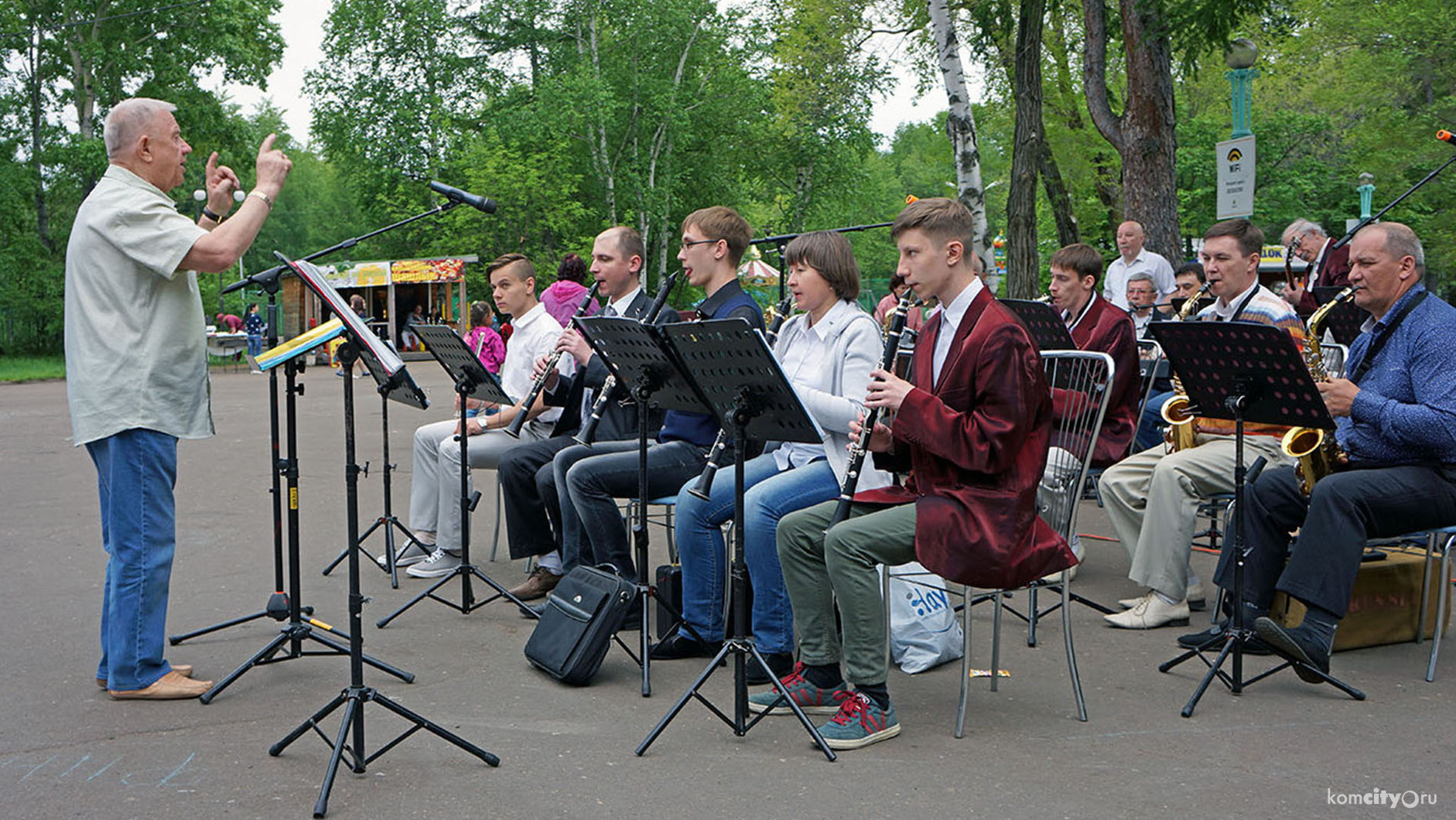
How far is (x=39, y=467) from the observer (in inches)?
481

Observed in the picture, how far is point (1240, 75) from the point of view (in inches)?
544

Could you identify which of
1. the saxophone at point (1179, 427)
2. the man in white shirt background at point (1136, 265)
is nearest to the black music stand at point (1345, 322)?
the saxophone at point (1179, 427)

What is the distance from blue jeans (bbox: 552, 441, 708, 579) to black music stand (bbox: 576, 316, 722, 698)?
715 millimetres

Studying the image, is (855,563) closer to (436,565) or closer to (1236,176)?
(436,565)

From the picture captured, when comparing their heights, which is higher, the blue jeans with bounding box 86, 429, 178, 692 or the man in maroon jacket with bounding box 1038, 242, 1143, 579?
the man in maroon jacket with bounding box 1038, 242, 1143, 579

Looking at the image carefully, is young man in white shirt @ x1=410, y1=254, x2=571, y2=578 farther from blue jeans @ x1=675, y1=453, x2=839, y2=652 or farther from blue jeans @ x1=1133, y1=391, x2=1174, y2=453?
blue jeans @ x1=1133, y1=391, x2=1174, y2=453

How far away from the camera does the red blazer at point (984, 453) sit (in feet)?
13.7

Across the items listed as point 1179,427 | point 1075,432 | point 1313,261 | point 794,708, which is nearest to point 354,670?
point 794,708

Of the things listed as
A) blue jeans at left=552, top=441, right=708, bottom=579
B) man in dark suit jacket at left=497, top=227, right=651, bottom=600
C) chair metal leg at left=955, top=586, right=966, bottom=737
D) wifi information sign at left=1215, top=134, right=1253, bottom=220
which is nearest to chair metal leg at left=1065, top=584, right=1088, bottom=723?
chair metal leg at left=955, top=586, right=966, bottom=737

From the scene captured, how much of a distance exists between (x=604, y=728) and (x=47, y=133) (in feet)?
129

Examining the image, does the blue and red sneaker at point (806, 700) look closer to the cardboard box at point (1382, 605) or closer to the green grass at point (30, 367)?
the cardboard box at point (1382, 605)

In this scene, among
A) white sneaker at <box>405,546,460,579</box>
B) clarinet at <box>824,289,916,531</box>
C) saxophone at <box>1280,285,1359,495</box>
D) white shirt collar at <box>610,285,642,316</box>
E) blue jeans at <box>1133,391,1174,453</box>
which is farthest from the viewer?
blue jeans at <box>1133,391,1174,453</box>

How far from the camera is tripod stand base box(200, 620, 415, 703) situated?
4.93 meters

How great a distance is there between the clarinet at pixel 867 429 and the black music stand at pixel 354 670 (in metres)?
1.43
